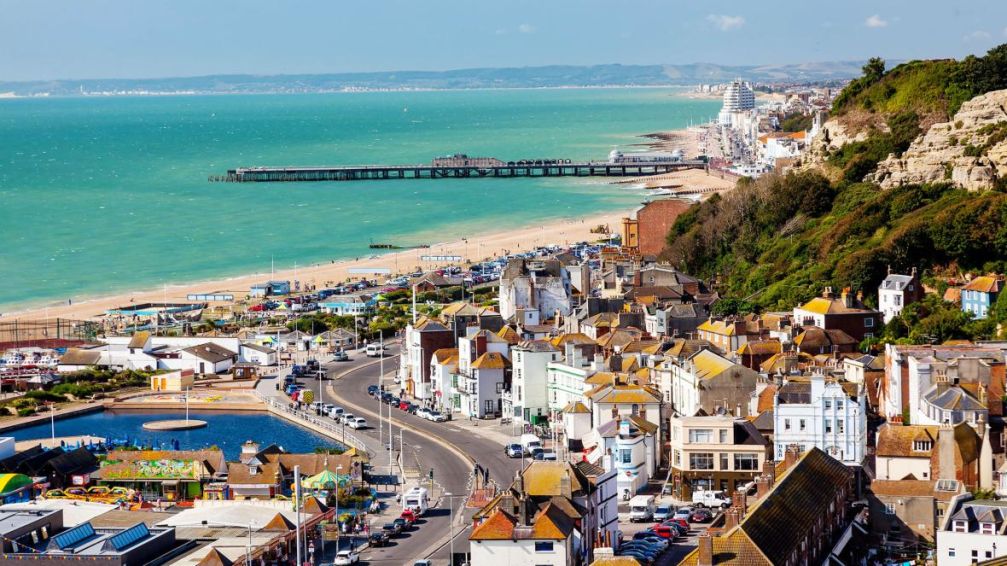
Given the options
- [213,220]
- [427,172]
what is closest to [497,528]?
[213,220]

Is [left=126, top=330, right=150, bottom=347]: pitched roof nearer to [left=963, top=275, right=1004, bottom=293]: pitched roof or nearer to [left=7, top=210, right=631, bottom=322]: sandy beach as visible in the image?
[left=7, top=210, right=631, bottom=322]: sandy beach

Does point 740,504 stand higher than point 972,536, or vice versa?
point 740,504

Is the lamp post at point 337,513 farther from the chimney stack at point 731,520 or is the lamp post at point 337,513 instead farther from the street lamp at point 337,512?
the chimney stack at point 731,520

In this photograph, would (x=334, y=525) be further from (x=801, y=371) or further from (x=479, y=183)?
(x=479, y=183)

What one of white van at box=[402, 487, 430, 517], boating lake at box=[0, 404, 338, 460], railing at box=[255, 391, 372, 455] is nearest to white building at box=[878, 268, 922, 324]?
railing at box=[255, 391, 372, 455]

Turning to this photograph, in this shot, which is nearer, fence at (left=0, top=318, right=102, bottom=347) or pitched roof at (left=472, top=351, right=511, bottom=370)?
pitched roof at (left=472, top=351, right=511, bottom=370)

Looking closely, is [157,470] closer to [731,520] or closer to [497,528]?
[497,528]

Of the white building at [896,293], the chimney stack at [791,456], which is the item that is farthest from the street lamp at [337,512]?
the white building at [896,293]
